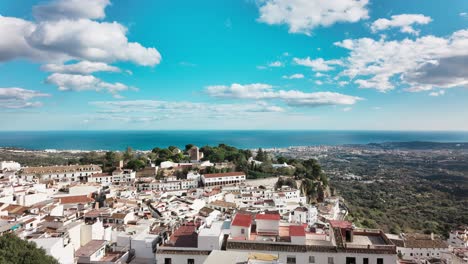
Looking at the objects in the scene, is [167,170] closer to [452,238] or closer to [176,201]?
[176,201]

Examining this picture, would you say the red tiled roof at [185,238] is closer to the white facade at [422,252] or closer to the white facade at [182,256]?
the white facade at [182,256]

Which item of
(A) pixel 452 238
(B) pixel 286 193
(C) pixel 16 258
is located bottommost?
(A) pixel 452 238

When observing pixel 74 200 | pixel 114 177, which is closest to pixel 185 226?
pixel 74 200

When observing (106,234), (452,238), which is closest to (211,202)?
(106,234)

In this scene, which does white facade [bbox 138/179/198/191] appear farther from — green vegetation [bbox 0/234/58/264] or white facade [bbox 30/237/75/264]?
green vegetation [bbox 0/234/58/264]

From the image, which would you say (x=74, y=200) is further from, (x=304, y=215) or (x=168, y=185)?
(x=304, y=215)

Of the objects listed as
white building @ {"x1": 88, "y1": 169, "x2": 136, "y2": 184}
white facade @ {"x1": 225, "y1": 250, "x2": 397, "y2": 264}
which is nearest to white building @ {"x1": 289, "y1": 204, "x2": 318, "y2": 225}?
white facade @ {"x1": 225, "y1": 250, "x2": 397, "y2": 264}
